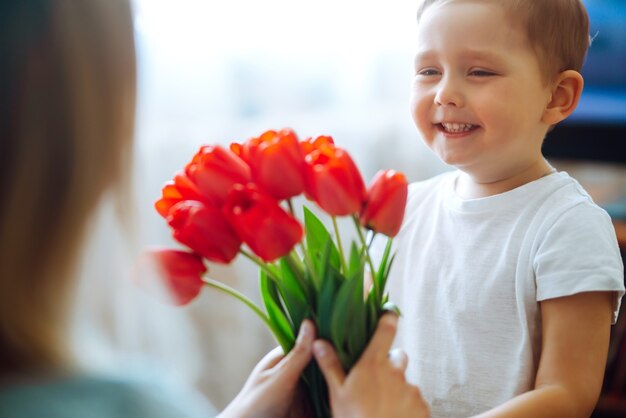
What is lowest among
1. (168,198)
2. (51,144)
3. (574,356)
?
(574,356)

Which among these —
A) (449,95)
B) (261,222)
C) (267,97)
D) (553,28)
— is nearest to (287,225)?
(261,222)

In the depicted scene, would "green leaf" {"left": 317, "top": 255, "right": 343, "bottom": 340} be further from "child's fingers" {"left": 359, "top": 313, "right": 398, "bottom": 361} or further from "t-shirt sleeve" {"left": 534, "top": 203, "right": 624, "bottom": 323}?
"t-shirt sleeve" {"left": 534, "top": 203, "right": 624, "bottom": 323}

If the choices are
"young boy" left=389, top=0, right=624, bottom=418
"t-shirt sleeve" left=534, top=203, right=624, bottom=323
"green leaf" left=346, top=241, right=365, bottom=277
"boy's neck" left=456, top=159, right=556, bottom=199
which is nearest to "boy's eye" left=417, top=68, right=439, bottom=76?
"young boy" left=389, top=0, right=624, bottom=418

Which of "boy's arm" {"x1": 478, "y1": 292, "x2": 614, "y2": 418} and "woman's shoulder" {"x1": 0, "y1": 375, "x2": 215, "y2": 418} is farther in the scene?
"boy's arm" {"x1": 478, "y1": 292, "x2": 614, "y2": 418}

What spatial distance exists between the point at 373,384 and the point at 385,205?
17 centimetres

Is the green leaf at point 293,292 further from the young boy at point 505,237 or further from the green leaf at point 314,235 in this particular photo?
the young boy at point 505,237

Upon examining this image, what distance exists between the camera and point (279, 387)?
775mm

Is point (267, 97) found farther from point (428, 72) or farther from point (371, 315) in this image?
point (371, 315)

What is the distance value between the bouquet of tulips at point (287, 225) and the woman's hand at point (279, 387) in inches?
0.9

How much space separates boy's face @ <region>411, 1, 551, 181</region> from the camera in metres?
1.02

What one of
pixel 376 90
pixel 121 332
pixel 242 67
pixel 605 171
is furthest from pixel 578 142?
pixel 121 332

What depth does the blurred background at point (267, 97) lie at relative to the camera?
184 centimetres

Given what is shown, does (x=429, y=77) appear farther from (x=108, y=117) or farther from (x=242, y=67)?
(x=242, y=67)

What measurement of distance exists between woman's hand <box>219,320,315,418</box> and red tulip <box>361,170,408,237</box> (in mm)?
119
